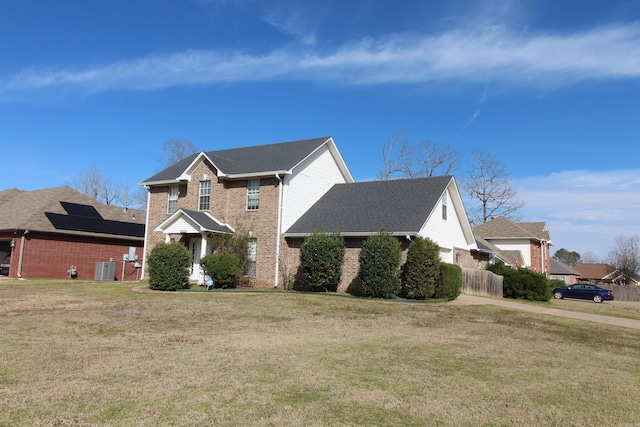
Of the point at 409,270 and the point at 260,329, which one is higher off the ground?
the point at 409,270

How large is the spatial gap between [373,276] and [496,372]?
41.0ft

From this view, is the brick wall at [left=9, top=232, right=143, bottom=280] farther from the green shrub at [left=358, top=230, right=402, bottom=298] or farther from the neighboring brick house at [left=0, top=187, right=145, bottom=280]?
the green shrub at [left=358, top=230, right=402, bottom=298]

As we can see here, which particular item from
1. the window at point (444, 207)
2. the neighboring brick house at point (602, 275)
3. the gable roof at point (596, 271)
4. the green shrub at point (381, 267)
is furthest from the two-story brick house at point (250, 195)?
the gable roof at point (596, 271)

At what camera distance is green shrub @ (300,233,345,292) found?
21891mm

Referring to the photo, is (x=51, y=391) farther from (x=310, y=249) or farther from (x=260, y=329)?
(x=310, y=249)

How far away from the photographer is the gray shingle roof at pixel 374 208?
886 inches

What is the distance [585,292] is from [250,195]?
2823cm

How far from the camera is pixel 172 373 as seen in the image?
7.20 m

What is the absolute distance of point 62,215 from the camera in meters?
30.9

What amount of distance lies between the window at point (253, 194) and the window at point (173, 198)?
17.5ft

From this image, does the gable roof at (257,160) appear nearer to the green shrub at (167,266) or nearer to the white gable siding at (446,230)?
the green shrub at (167,266)

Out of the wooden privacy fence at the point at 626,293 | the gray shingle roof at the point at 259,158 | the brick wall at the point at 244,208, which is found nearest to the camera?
the brick wall at the point at 244,208

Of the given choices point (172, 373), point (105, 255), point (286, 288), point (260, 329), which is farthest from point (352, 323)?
point (105, 255)

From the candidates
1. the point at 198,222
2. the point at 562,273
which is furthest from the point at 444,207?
the point at 562,273
